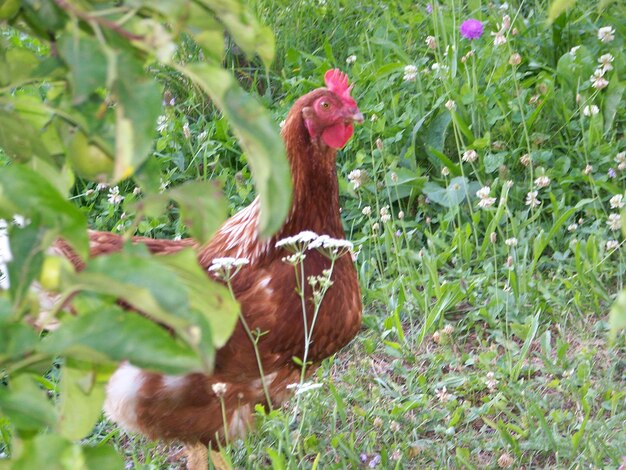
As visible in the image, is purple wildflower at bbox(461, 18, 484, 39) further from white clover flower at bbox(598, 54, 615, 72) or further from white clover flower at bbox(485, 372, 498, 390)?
white clover flower at bbox(485, 372, 498, 390)

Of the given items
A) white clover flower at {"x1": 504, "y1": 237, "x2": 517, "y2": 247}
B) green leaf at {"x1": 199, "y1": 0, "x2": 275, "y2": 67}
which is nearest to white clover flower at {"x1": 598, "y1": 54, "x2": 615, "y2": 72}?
white clover flower at {"x1": 504, "y1": 237, "x2": 517, "y2": 247}

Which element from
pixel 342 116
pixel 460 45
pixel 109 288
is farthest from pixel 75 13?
pixel 460 45

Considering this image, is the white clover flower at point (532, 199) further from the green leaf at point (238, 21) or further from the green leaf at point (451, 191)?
the green leaf at point (238, 21)

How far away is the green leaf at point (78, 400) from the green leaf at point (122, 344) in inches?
5.6

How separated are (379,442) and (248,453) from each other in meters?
0.40

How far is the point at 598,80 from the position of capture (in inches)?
153

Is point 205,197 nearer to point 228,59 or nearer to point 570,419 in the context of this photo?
point 570,419

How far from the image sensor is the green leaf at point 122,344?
2.44 ft

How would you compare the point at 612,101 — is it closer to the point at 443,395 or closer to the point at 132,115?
the point at 443,395

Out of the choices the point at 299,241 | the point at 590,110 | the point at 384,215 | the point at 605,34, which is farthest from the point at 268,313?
the point at 605,34

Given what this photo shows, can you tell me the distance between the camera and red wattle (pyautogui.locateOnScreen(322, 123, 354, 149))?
282 cm

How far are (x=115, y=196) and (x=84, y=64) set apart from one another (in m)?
3.30

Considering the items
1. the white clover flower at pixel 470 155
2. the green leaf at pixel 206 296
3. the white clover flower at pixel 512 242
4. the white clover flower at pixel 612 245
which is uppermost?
the green leaf at pixel 206 296

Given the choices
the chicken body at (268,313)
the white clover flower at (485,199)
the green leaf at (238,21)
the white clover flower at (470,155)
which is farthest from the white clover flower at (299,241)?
the green leaf at (238,21)
